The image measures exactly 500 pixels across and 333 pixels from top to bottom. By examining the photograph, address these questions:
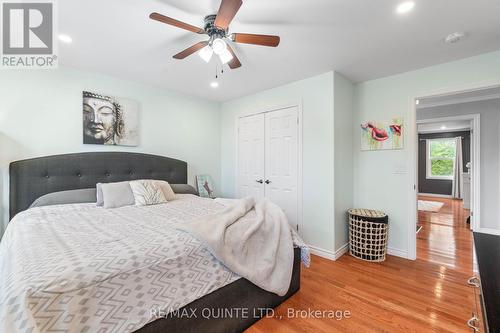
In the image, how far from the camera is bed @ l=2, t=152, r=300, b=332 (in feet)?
4.33

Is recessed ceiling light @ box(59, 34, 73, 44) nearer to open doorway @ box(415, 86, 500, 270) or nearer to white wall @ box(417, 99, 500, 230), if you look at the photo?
open doorway @ box(415, 86, 500, 270)

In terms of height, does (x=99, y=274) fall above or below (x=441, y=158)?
below

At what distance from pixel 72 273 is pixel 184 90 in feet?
10.5

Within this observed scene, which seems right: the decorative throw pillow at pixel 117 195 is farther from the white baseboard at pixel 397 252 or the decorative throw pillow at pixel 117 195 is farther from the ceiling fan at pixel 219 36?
the white baseboard at pixel 397 252

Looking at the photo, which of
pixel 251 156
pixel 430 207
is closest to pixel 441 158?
pixel 430 207

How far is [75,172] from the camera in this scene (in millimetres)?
2764

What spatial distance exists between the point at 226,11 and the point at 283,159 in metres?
2.32

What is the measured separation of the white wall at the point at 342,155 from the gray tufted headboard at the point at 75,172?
2.51 metres

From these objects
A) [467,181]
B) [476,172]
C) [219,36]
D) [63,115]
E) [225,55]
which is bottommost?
[467,181]

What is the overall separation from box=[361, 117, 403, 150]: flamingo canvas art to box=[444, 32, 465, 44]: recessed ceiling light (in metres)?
0.99

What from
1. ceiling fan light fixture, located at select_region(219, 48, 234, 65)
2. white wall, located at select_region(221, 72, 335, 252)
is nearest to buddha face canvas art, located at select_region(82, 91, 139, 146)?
ceiling fan light fixture, located at select_region(219, 48, 234, 65)

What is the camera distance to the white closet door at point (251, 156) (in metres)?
3.81

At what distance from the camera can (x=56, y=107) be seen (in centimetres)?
270

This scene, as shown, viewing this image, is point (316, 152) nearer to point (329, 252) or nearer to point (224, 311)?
point (329, 252)
